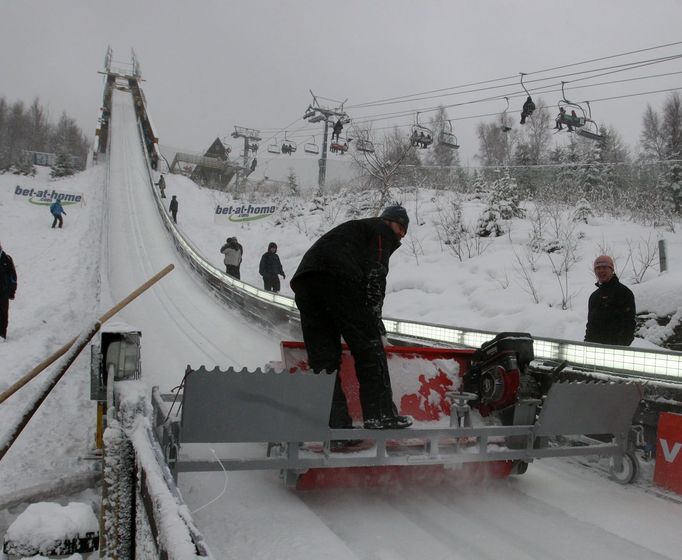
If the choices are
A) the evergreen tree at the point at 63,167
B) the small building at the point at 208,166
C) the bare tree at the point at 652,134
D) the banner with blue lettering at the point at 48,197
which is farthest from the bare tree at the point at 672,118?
the evergreen tree at the point at 63,167

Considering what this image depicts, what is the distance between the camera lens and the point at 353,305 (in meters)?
3.06

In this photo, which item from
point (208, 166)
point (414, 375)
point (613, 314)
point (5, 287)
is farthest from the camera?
point (208, 166)

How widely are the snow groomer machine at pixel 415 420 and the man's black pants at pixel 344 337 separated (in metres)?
0.17

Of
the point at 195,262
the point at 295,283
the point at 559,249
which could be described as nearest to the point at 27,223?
the point at 195,262

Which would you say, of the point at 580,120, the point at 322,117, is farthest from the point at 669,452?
the point at 322,117

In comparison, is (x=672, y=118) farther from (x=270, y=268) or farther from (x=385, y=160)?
(x=270, y=268)

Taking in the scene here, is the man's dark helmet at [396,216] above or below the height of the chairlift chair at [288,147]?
below

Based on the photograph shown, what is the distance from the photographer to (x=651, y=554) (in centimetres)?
252

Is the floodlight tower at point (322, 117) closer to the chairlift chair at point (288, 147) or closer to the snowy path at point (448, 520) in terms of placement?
the chairlift chair at point (288, 147)

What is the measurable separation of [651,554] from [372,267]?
1942mm

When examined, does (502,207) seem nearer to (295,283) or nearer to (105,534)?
(295,283)

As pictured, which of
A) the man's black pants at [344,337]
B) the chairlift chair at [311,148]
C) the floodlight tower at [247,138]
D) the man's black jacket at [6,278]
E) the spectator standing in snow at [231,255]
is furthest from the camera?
the floodlight tower at [247,138]

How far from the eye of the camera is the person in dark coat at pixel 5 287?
762cm

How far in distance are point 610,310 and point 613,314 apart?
0.04 meters
